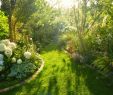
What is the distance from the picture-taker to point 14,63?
13.7 metres

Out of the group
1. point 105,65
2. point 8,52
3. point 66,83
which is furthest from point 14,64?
point 105,65

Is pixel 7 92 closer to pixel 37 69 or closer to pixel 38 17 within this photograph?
pixel 37 69

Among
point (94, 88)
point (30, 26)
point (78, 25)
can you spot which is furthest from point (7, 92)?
point (30, 26)

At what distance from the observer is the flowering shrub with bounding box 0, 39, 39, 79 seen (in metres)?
13.2

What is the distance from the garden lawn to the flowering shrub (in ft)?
2.12

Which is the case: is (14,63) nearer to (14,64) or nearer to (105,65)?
(14,64)

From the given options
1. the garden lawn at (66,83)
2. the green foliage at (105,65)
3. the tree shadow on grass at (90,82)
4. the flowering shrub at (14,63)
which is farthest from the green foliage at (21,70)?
the green foliage at (105,65)

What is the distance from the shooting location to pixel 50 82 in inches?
496

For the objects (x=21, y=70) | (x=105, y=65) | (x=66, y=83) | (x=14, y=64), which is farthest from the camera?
(x=14, y=64)

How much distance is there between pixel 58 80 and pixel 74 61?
4.59 meters

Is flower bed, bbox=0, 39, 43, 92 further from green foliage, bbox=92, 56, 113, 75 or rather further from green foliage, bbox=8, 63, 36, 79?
green foliage, bbox=92, 56, 113, 75

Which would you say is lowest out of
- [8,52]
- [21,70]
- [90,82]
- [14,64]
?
[90,82]

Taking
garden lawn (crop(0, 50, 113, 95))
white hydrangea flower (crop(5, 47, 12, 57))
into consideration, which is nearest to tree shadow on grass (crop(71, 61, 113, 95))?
garden lawn (crop(0, 50, 113, 95))

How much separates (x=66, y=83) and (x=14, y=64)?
9.05ft
